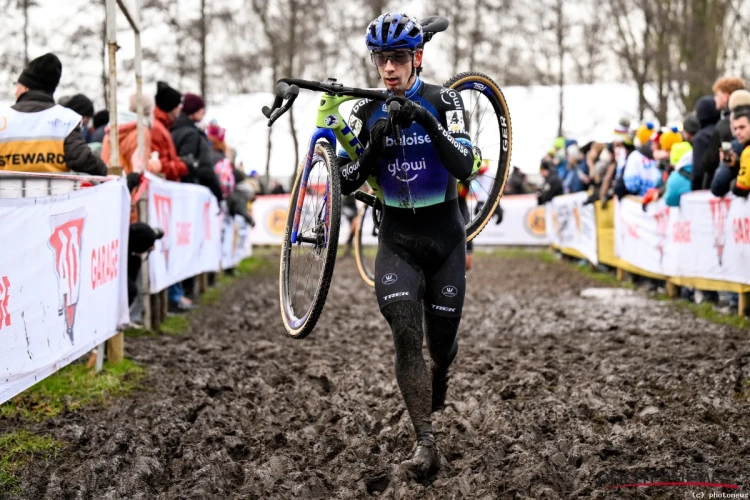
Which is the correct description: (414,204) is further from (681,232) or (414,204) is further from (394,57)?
(681,232)

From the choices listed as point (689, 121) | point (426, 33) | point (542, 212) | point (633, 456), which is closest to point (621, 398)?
point (633, 456)

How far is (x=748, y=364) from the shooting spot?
7.30 m

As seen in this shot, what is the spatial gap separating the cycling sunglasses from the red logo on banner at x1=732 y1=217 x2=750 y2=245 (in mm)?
5589

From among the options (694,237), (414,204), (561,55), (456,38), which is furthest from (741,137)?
(456,38)

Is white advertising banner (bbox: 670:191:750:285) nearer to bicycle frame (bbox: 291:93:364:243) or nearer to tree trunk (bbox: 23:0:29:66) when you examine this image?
bicycle frame (bbox: 291:93:364:243)

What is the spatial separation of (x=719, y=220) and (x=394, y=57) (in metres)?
6.41

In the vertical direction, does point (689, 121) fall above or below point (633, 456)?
above

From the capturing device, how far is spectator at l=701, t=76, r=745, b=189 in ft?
32.6

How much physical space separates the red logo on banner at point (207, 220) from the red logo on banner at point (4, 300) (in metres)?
7.86

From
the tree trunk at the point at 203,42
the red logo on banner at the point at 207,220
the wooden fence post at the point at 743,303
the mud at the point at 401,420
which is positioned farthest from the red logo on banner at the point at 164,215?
the tree trunk at the point at 203,42

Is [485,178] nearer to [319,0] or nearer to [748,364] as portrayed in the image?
[748,364]

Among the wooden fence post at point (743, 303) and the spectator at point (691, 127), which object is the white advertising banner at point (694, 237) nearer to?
the wooden fence post at point (743, 303)

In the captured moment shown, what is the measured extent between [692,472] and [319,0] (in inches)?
967

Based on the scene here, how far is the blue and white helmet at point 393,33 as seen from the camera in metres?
4.83
